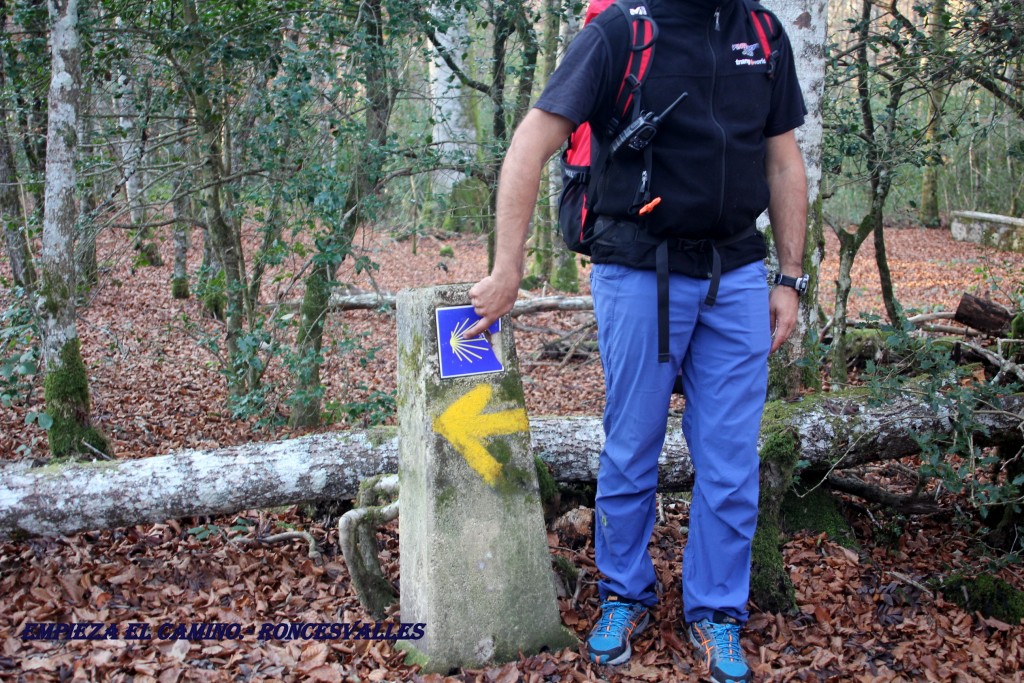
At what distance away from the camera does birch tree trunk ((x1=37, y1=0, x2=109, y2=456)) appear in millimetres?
4688

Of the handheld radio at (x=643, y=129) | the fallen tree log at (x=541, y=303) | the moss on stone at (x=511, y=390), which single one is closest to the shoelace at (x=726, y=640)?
the moss on stone at (x=511, y=390)

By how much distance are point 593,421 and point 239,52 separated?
3.76m

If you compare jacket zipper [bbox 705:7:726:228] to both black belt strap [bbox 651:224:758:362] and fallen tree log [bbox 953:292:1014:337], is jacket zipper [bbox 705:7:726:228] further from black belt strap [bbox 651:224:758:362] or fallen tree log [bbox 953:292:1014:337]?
fallen tree log [bbox 953:292:1014:337]

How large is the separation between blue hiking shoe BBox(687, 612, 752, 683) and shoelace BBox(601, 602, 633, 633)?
25 centimetres

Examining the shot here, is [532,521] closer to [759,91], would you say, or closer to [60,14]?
[759,91]

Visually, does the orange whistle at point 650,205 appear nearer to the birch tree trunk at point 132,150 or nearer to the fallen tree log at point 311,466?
the fallen tree log at point 311,466

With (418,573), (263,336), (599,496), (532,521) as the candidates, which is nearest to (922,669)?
(599,496)

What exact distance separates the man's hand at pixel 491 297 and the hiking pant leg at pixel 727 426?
2.27 feet

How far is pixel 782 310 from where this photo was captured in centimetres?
323

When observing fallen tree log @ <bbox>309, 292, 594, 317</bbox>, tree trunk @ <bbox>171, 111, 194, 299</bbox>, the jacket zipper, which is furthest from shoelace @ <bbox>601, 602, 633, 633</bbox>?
fallen tree log @ <bbox>309, 292, 594, 317</bbox>

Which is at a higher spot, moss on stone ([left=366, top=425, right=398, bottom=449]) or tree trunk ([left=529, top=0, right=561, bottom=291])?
tree trunk ([left=529, top=0, right=561, bottom=291])

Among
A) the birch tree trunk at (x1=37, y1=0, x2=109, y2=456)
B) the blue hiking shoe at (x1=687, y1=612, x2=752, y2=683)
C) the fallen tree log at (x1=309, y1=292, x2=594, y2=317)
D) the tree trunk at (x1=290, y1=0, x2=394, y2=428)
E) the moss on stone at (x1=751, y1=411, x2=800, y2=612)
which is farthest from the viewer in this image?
the fallen tree log at (x1=309, y1=292, x2=594, y2=317)

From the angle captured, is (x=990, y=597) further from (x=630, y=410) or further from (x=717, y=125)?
(x=717, y=125)

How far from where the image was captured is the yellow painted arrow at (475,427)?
2.86m
